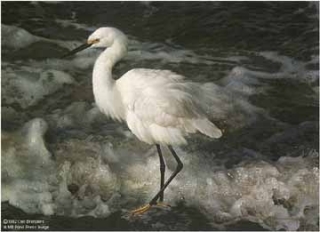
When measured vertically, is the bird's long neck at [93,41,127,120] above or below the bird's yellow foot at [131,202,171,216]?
above

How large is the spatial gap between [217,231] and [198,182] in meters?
0.17

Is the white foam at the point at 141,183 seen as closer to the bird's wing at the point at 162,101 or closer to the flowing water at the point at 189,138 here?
the flowing water at the point at 189,138

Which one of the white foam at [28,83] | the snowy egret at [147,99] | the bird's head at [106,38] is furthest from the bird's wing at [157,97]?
the white foam at [28,83]

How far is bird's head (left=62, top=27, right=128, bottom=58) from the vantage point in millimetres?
1847

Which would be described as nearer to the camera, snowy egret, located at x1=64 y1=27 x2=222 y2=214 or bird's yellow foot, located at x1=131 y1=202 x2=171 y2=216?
snowy egret, located at x1=64 y1=27 x2=222 y2=214

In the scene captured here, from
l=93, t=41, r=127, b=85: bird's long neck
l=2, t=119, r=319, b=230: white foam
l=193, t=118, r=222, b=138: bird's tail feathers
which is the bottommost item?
l=2, t=119, r=319, b=230: white foam

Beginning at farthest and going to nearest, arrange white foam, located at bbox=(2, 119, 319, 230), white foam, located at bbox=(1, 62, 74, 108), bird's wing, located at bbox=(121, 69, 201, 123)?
white foam, located at bbox=(1, 62, 74, 108)
white foam, located at bbox=(2, 119, 319, 230)
bird's wing, located at bbox=(121, 69, 201, 123)

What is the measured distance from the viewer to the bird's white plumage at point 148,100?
1757mm

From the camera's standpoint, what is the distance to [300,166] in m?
1.92

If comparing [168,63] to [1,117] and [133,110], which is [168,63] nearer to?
[133,110]

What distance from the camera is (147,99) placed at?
5.75ft

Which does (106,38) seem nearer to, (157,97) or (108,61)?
(108,61)

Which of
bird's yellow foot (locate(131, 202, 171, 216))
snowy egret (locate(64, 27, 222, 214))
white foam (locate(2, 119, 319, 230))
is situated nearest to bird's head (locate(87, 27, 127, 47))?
snowy egret (locate(64, 27, 222, 214))

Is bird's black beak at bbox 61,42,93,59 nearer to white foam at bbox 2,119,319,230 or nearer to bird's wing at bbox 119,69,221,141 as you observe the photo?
bird's wing at bbox 119,69,221,141
